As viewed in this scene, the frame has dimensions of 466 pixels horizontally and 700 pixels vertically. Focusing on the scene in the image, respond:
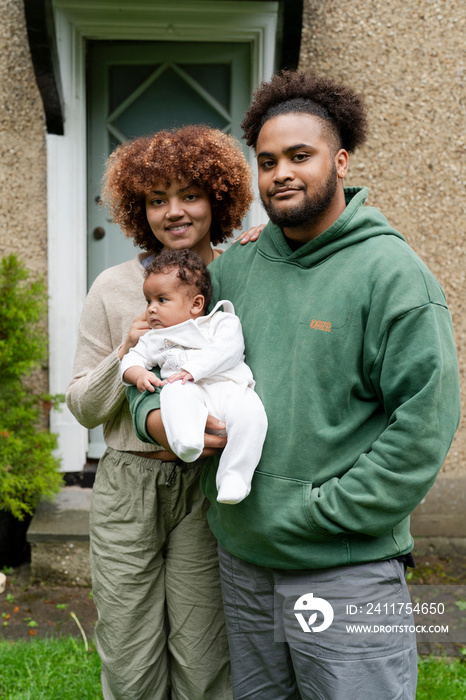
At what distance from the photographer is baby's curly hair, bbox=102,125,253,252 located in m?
2.13

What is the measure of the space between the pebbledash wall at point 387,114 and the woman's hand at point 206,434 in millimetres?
2554

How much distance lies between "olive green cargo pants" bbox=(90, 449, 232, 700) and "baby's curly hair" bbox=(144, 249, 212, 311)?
0.63m

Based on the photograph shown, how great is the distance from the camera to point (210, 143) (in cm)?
224

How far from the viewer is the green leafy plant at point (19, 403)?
359 centimetres

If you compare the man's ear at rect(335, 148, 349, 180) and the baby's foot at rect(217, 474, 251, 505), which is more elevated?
the man's ear at rect(335, 148, 349, 180)

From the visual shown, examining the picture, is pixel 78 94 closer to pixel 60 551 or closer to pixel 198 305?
pixel 198 305

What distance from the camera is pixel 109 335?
2.19 m

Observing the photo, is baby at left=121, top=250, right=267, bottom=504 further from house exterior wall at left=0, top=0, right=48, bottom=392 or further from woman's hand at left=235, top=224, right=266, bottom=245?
house exterior wall at left=0, top=0, right=48, bottom=392

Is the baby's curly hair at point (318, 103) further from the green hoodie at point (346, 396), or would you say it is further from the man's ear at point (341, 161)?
the green hoodie at point (346, 396)

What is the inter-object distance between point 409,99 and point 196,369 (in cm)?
301

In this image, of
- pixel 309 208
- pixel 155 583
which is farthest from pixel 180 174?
pixel 155 583

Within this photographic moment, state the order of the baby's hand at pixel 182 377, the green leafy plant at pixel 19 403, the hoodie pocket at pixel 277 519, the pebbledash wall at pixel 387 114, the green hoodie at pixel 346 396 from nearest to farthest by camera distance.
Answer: the green hoodie at pixel 346 396
the hoodie pocket at pixel 277 519
the baby's hand at pixel 182 377
the green leafy plant at pixel 19 403
the pebbledash wall at pixel 387 114
